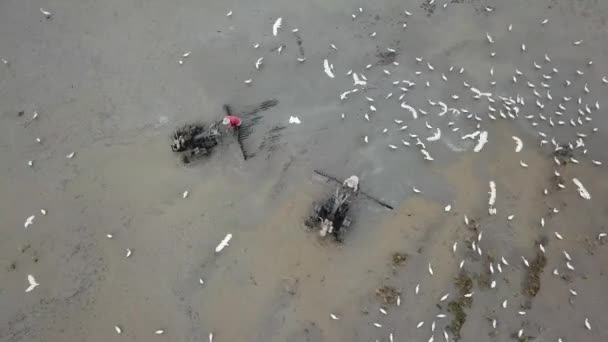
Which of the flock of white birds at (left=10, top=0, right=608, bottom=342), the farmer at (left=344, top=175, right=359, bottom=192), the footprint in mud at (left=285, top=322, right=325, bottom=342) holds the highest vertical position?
the flock of white birds at (left=10, top=0, right=608, bottom=342)

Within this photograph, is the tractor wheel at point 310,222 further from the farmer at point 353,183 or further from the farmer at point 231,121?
the farmer at point 231,121

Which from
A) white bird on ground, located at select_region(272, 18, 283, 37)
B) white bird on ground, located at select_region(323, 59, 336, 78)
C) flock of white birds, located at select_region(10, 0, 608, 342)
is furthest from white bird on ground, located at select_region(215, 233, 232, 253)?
white bird on ground, located at select_region(272, 18, 283, 37)

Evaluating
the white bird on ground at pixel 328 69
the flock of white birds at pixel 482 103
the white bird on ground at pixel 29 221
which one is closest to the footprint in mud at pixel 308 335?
the flock of white birds at pixel 482 103

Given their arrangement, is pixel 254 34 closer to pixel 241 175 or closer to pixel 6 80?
pixel 241 175

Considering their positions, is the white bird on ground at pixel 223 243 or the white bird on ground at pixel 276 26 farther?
the white bird on ground at pixel 276 26

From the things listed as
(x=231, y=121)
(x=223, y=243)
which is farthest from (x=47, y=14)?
(x=223, y=243)

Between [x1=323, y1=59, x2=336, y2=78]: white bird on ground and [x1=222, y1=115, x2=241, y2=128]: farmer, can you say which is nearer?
[x1=222, y1=115, x2=241, y2=128]: farmer

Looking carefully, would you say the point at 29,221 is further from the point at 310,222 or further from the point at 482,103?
the point at 482,103

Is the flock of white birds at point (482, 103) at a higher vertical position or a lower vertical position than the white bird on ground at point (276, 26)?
lower

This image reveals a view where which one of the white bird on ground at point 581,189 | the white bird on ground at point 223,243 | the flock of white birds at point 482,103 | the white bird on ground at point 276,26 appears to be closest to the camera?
the white bird on ground at point 223,243

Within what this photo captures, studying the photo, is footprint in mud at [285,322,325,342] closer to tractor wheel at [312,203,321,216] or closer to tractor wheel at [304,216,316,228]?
tractor wheel at [304,216,316,228]

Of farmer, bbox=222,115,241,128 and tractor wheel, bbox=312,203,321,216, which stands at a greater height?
farmer, bbox=222,115,241,128
